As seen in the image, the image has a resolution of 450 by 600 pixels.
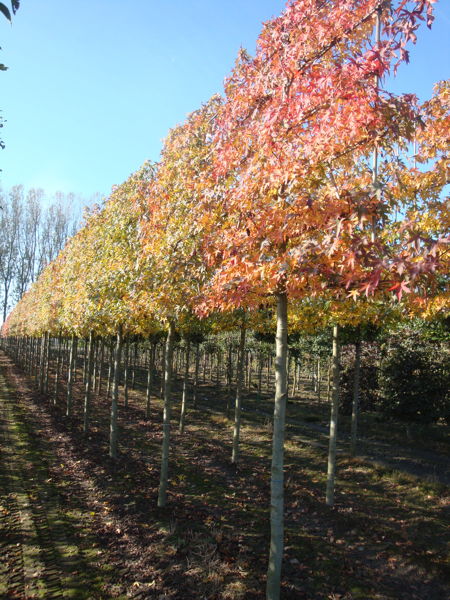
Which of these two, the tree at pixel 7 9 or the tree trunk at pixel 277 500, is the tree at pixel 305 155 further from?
the tree at pixel 7 9

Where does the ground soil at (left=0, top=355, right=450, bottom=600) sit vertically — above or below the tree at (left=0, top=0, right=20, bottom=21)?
below

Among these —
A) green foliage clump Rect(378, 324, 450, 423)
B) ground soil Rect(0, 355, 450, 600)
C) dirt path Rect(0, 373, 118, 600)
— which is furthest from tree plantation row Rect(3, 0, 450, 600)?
green foliage clump Rect(378, 324, 450, 423)

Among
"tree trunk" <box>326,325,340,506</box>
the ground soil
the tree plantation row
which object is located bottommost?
the ground soil

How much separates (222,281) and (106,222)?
23.5ft

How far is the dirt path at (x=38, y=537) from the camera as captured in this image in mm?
4793

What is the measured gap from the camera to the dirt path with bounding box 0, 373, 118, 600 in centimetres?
479

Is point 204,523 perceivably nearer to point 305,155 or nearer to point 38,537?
point 38,537

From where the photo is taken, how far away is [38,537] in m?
5.97

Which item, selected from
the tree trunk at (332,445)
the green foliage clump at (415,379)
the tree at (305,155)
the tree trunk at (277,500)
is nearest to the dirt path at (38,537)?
the tree trunk at (277,500)

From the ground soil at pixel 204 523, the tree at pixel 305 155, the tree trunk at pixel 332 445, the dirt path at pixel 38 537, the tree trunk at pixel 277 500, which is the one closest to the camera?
the tree at pixel 305 155

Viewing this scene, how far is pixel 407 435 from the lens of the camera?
50.0ft

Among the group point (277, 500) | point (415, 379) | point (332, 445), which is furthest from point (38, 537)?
point (415, 379)

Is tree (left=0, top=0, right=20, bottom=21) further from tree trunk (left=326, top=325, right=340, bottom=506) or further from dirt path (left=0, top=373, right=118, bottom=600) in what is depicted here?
tree trunk (left=326, top=325, right=340, bottom=506)

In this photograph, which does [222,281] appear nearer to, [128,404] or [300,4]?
[300,4]
